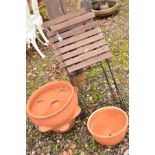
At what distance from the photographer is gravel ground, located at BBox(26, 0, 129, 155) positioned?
354 centimetres

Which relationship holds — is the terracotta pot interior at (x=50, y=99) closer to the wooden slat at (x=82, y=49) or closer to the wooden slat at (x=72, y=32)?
the wooden slat at (x=82, y=49)

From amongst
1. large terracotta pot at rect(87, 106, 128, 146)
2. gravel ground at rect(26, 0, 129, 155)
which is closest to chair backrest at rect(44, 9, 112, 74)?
large terracotta pot at rect(87, 106, 128, 146)

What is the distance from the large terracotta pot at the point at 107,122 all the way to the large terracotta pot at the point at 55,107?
0.64ft

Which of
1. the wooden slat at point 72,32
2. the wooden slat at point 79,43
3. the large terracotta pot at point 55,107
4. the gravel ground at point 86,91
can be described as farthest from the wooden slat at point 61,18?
the gravel ground at point 86,91

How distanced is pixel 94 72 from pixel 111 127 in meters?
1.19

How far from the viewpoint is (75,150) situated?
11.6ft

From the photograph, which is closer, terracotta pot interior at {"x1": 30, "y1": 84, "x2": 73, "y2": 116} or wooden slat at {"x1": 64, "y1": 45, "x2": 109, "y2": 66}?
wooden slat at {"x1": 64, "y1": 45, "x2": 109, "y2": 66}

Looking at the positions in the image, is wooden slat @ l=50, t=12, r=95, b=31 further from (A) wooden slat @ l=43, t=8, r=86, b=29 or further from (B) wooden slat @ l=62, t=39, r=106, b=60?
(B) wooden slat @ l=62, t=39, r=106, b=60

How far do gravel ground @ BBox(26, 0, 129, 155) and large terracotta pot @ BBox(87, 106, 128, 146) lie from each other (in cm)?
14

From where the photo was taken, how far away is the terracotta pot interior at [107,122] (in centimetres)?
345

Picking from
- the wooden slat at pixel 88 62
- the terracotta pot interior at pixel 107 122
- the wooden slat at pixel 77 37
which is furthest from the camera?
the terracotta pot interior at pixel 107 122

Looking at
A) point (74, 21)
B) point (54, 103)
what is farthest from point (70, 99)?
point (74, 21)

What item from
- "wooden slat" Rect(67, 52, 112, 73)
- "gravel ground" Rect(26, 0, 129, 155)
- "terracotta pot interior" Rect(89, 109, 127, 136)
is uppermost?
"wooden slat" Rect(67, 52, 112, 73)
